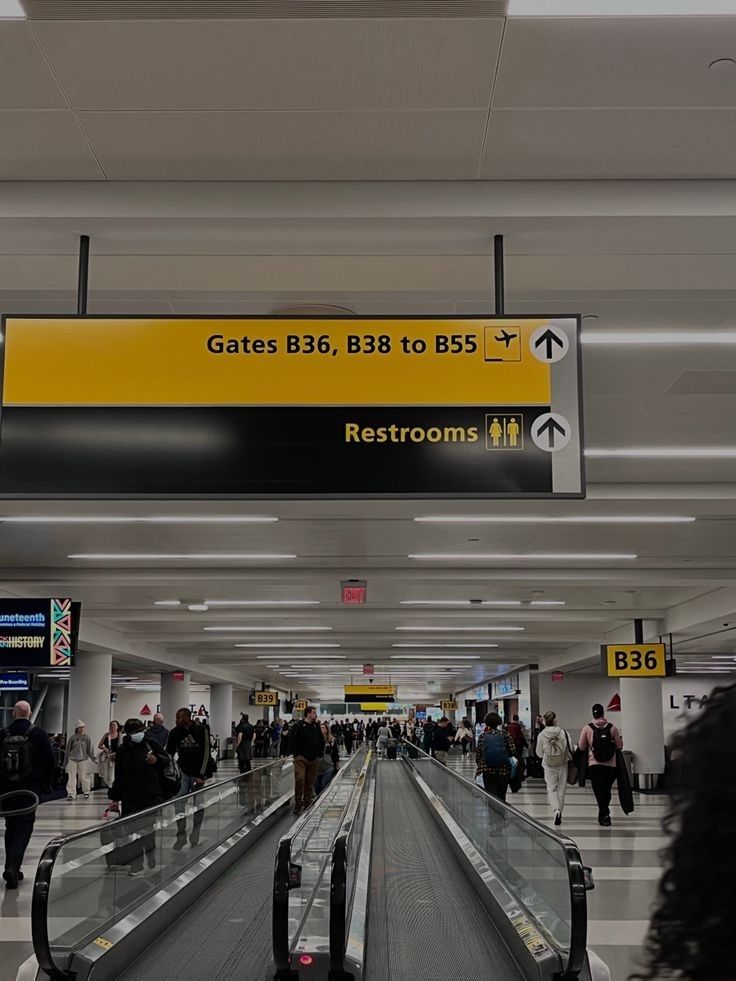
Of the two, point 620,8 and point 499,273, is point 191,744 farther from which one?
point 620,8

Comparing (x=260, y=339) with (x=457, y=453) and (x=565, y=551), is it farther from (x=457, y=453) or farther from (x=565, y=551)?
(x=565, y=551)

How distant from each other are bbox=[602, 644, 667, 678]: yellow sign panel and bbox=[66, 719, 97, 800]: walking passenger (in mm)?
12368

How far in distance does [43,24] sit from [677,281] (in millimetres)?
3404

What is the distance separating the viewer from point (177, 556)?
15266 millimetres

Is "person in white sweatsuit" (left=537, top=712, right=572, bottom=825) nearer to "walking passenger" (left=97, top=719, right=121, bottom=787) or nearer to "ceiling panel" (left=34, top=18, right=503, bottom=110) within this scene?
"walking passenger" (left=97, top=719, right=121, bottom=787)

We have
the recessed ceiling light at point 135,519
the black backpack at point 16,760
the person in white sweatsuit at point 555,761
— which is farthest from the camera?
the person in white sweatsuit at point 555,761

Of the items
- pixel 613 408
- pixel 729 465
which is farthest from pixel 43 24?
pixel 729 465

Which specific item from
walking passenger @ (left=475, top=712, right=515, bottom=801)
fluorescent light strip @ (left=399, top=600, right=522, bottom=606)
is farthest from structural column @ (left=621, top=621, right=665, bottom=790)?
walking passenger @ (left=475, top=712, right=515, bottom=801)

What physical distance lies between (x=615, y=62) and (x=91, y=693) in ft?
84.5

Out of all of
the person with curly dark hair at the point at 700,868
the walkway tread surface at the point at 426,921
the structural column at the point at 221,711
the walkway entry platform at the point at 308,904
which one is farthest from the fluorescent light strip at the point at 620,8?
the structural column at the point at 221,711

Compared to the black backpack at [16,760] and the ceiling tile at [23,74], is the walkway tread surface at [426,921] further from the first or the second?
the ceiling tile at [23,74]

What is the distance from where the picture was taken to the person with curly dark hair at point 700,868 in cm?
100

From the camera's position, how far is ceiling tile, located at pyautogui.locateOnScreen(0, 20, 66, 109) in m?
3.68

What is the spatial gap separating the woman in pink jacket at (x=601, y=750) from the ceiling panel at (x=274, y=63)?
44.8ft
